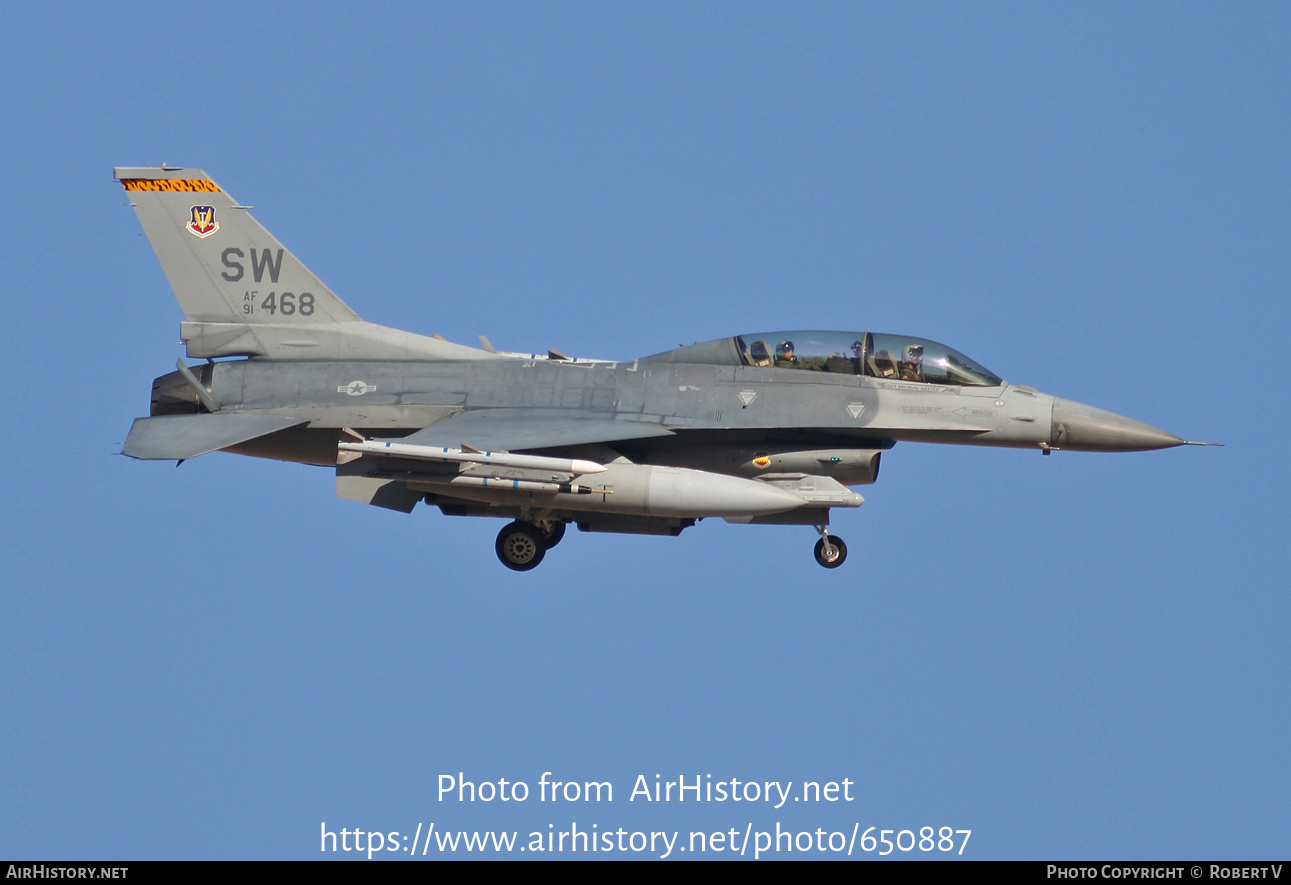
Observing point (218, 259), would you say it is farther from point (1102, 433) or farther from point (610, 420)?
point (1102, 433)

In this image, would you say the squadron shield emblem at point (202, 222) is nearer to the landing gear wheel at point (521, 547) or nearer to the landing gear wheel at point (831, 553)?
the landing gear wheel at point (521, 547)

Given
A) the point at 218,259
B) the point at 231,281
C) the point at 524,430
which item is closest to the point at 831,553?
the point at 524,430

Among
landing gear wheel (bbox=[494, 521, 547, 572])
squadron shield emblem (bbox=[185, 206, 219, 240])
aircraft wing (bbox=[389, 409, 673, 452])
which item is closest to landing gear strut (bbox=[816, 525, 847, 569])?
aircraft wing (bbox=[389, 409, 673, 452])

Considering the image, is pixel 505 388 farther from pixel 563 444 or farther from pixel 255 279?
pixel 255 279

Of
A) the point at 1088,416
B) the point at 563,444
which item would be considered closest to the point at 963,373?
the point at 1088,416

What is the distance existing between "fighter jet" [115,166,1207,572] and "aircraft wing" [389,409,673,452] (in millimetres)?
28

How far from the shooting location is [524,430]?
22375mm

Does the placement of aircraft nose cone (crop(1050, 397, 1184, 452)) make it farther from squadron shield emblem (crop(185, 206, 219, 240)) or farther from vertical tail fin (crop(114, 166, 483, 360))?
squadron shield emblem (crop(185, 206, 219, 240))

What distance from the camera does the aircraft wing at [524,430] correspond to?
22.1 m

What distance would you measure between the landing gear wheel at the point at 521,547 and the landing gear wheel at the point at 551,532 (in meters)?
0.06

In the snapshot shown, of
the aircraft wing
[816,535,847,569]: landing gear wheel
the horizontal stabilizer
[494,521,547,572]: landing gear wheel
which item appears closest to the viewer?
the aircraft wing

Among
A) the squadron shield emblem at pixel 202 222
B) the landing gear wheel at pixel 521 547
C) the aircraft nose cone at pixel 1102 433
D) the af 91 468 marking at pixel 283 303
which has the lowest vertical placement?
the landing gear wheel at pixel 521 547

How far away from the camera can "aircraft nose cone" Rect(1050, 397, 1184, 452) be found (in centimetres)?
2291

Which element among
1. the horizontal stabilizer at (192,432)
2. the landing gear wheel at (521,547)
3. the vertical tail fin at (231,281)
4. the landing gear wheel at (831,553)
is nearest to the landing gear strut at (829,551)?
the landing gear wheel at (831,553)
